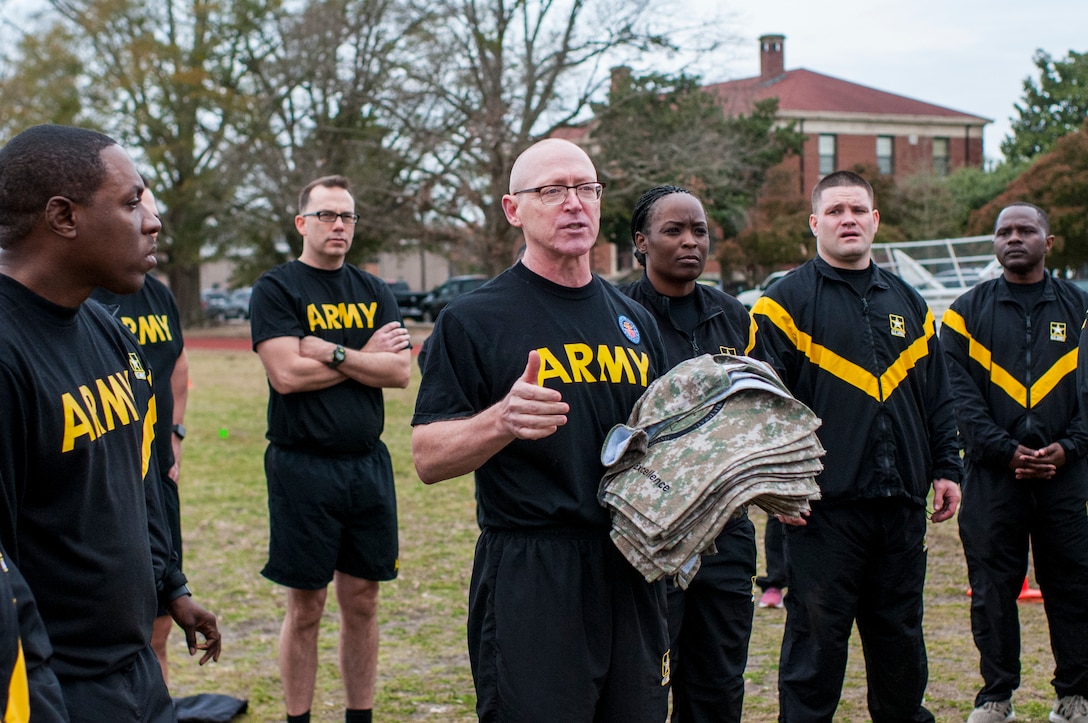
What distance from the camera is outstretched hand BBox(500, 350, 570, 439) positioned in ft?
8.82

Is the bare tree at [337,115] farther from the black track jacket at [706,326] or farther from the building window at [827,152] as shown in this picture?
the building window at [827,152]

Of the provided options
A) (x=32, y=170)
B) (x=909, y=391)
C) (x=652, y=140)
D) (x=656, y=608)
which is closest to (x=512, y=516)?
(x=656, y=608)

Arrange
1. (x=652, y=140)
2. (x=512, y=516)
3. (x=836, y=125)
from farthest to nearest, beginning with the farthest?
(x=836, y=125)
(x=652, y=140)
(x=512, y=516)

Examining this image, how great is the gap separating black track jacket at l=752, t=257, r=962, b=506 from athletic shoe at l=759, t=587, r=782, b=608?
2643 mm

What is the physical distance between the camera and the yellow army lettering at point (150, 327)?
522 cm

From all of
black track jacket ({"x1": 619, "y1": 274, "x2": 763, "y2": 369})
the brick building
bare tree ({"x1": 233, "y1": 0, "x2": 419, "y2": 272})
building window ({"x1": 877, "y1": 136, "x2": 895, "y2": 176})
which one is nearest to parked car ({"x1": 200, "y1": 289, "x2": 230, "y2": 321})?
bare tree ({"x1": 233, "y1": 0, "x2": 419, "y2": 272})

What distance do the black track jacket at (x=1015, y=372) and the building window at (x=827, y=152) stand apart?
52.0 metres

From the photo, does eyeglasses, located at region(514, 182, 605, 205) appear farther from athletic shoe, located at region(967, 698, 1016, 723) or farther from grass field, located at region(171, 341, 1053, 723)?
athletic shoe, located at region(967, 698, 1016, 723)

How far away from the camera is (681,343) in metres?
4.48

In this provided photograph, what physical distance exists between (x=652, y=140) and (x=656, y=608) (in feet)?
83.9

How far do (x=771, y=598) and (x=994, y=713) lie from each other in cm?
211

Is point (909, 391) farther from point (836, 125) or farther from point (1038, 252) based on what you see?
point (836, 125)

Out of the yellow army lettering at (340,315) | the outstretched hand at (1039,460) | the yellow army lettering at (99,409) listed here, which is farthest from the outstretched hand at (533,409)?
the outstretched hand at (1039,460)

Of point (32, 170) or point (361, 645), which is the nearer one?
point (32, 170)
